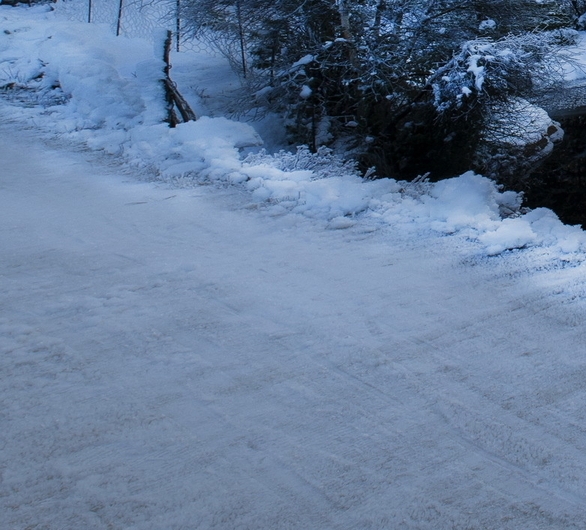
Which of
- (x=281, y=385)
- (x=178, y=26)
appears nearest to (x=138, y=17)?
(x=178, y=26)

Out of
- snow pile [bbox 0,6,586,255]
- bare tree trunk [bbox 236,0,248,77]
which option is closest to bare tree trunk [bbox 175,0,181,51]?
snow pile [bbox 0,6,586,255]

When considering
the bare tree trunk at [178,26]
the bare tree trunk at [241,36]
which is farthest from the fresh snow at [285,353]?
the bare tree trunk at [178,26]

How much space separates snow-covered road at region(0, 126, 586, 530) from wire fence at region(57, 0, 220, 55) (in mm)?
6799

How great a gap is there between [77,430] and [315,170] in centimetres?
353

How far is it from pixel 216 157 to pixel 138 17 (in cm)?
732

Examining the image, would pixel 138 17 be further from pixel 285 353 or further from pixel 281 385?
pixel 281 385

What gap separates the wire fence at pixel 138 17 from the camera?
1069cm

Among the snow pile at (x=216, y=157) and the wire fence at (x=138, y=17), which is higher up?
the wire fence at (x=138, y=17)

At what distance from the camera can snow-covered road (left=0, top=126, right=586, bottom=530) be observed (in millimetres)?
2457

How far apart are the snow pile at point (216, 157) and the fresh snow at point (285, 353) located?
3 centimetres

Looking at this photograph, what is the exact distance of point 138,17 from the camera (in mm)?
12180

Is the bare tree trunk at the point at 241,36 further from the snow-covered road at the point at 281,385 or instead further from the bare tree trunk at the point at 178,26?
the snow-covered road at the point at 281,385

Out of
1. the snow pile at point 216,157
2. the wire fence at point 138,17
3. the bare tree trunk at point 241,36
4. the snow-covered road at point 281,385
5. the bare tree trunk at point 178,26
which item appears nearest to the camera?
the snow-covered road at point 281,385

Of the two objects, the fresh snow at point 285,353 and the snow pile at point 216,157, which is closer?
the fresh snow at point 285,353
